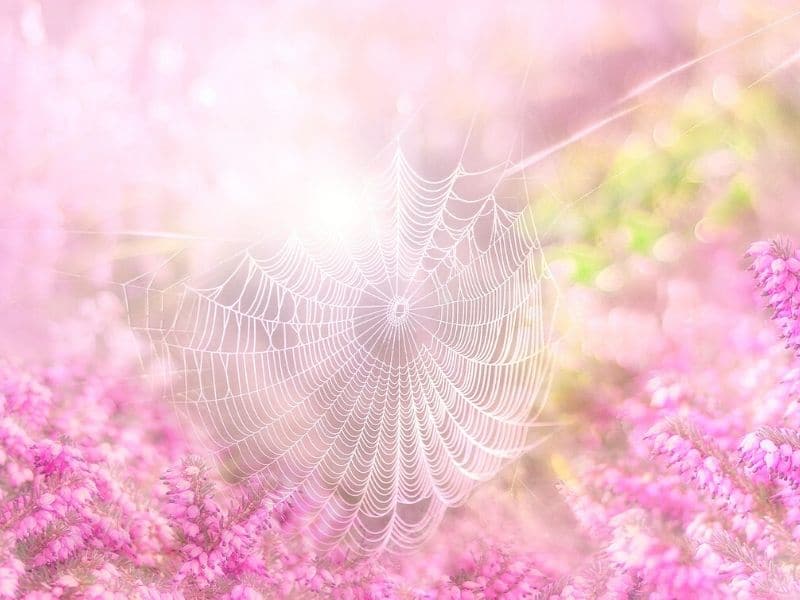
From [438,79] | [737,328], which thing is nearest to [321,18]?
[438,79]

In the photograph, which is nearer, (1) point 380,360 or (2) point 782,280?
(2) point 782,280

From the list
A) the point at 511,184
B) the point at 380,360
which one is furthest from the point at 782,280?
the point at 380,360

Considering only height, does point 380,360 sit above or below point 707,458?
above

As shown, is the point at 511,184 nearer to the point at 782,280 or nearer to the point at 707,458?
the point at 782,280

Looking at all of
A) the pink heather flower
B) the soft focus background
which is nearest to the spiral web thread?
the soft focus background

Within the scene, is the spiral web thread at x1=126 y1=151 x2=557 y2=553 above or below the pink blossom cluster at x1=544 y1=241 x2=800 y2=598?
above

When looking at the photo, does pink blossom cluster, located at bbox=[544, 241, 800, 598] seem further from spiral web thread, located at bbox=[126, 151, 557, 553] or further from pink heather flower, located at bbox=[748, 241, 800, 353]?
spiral web thread, located at bbox=[126, 151, 557, 553]
